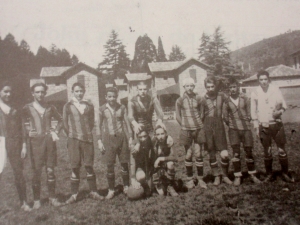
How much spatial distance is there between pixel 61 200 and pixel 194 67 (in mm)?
22925

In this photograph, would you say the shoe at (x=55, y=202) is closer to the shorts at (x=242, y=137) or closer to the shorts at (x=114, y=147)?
the shorts at (x=114, y=147)

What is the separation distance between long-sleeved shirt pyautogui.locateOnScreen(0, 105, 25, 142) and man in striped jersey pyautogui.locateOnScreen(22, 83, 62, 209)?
0.10 m

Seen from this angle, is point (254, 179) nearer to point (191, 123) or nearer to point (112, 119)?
point (191, 123)

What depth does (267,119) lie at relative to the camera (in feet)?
14.3

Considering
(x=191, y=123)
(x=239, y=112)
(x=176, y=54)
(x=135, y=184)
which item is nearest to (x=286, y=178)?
(x=239, y=112)

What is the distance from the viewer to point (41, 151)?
13.1 ft

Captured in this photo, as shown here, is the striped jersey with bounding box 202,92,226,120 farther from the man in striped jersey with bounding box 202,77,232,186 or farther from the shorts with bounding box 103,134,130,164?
the shorts with bounding box 103,134,130,164

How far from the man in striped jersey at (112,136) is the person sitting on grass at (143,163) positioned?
208 mm

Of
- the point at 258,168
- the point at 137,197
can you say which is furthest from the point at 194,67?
the point at 137,197

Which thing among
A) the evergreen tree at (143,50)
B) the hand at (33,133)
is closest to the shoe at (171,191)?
the hand at (33,133)

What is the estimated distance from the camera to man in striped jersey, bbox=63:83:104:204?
4098mm

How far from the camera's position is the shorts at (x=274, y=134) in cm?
433

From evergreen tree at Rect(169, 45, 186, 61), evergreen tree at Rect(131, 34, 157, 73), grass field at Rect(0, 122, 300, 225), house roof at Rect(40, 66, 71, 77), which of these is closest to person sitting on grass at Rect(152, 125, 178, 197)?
grass field at Rect(0, 122, 300, 225)

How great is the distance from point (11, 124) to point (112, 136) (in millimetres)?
1561
